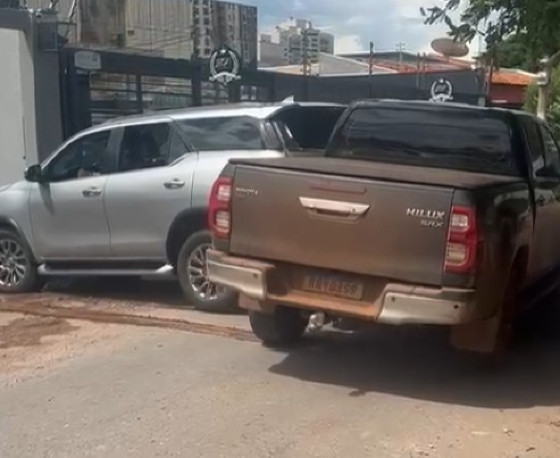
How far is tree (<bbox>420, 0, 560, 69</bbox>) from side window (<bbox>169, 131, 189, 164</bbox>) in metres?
2.86

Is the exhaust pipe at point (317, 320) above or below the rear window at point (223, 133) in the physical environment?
below

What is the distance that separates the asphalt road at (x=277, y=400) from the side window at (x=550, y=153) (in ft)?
5.23

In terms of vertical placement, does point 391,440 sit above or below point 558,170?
below

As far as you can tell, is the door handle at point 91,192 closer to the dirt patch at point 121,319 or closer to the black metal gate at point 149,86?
the dirt patch at point 121,319

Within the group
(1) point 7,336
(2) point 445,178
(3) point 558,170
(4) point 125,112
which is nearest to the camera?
(2) point 445,178

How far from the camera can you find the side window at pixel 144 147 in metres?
10.8

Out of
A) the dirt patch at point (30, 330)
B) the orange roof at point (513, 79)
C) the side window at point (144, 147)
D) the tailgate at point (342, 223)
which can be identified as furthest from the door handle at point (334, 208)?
the orange roof at point (513, 79)

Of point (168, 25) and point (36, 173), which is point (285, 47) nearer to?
point (168, 25)

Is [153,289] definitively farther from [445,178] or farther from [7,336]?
[445,178]

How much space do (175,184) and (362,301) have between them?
11.4 ft

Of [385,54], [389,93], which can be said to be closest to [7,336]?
[389,93]

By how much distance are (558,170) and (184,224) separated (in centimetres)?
359

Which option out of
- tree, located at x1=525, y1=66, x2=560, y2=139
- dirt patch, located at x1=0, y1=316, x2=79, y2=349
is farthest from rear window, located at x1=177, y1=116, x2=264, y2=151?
tree, located at x1=525, y1=66, x2=560, y2=139

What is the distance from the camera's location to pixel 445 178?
723cm
